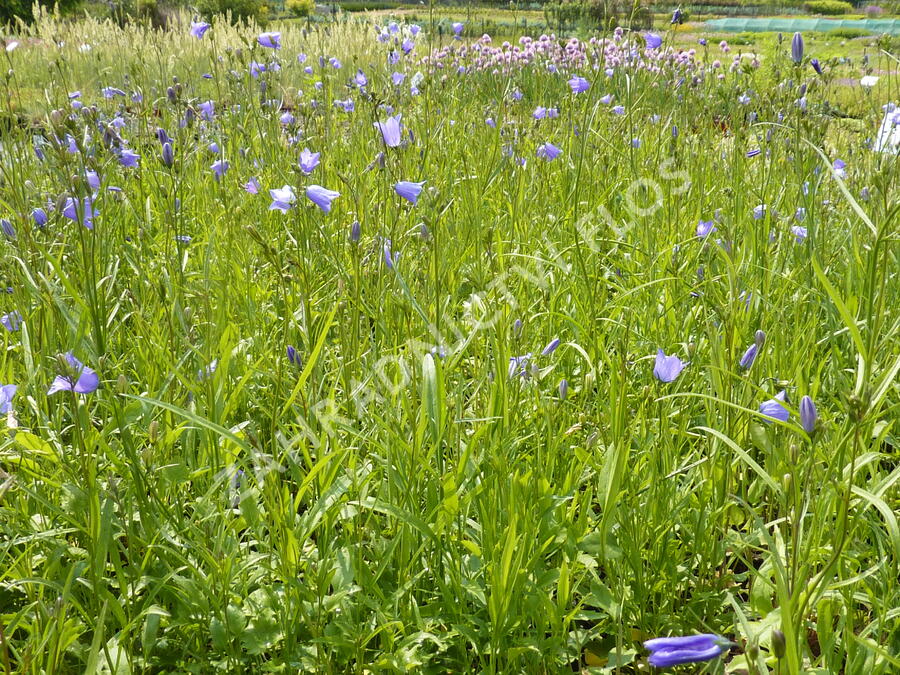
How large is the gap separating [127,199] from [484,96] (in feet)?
12.0

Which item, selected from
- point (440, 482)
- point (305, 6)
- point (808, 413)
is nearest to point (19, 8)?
point (305, 6)

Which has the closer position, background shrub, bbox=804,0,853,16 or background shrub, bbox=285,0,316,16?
background shrub, bbox=285,0,316,16

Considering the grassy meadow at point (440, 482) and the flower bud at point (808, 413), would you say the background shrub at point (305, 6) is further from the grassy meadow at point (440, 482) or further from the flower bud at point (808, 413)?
the flower bud at point (808, 413)

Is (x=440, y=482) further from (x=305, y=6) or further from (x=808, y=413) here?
(x=305, y=6)

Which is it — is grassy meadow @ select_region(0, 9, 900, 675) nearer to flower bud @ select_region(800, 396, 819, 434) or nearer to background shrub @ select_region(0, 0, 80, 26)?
flower bud @ select_region(800, 396, 819, 434)

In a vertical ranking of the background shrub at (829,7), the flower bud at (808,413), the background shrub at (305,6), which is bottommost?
the flower bud at (808,413)

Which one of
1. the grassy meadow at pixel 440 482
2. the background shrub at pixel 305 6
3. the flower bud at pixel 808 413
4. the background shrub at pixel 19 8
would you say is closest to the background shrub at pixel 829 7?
the background shrub at pixel 305 6

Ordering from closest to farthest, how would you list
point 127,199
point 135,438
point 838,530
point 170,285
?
1. point 838,530
2. point 135,438
3. point 170,285
4. point 127,199

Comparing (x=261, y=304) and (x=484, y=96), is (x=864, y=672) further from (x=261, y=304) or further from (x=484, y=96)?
(x=484, y=96)

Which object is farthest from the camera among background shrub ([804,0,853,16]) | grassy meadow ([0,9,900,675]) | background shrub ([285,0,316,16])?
background shrub ([804,0,853,16])

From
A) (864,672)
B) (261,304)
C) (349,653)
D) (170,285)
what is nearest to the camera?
(864,672)

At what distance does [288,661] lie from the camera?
1.16 meters

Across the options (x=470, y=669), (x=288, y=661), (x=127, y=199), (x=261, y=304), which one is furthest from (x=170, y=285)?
(x=470, y=669)

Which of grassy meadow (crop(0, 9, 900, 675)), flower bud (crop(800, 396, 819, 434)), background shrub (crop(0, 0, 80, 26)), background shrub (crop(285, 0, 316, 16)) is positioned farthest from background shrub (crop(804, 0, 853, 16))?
flower bud (crop(800, 396, 819, 434))
